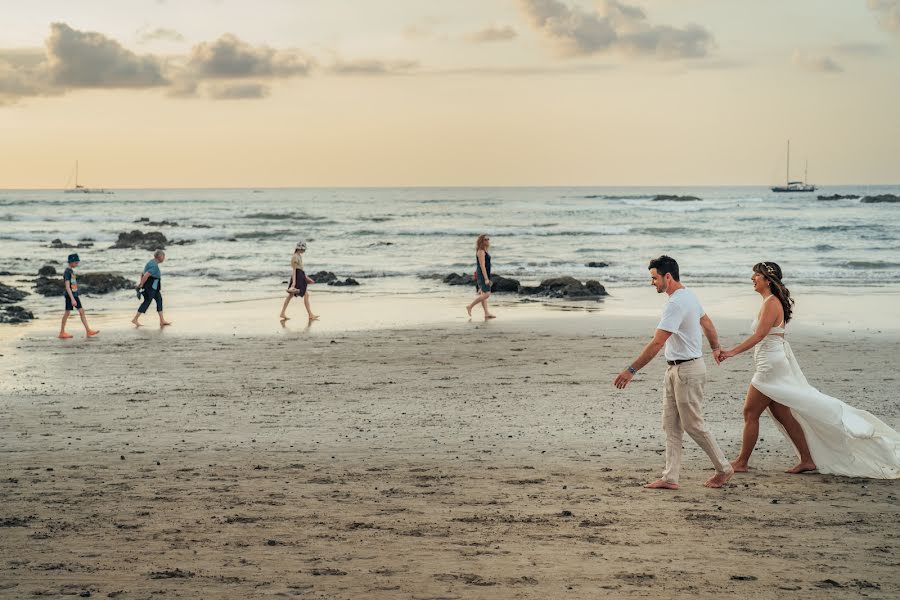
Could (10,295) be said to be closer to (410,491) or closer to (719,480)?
(410,491)

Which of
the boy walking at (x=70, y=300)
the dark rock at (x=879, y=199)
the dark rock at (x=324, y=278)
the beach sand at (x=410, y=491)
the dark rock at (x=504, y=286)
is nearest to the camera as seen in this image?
the beach sand at (x=410, y=491)

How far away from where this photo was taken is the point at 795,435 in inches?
293

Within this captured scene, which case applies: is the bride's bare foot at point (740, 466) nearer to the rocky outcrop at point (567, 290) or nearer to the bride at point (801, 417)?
the bride at point (801, 417)

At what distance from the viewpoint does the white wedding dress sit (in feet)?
23.7

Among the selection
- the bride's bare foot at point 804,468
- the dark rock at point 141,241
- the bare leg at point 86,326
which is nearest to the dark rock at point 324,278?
the bare leg at point 86,326

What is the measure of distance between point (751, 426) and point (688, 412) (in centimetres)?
100

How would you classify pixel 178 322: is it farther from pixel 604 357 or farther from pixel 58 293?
pixel 604 357

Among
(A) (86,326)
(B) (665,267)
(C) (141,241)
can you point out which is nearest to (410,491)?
(B) (665,267)

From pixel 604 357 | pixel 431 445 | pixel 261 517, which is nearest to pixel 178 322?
pixel 604 357

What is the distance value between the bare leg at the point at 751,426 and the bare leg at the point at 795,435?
0.12 m

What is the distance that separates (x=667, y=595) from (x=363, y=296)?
60.7ft

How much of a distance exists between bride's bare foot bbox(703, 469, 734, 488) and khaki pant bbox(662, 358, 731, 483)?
0.12 feet

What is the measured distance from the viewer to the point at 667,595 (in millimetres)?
4918

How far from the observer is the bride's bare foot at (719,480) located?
22.7ft
